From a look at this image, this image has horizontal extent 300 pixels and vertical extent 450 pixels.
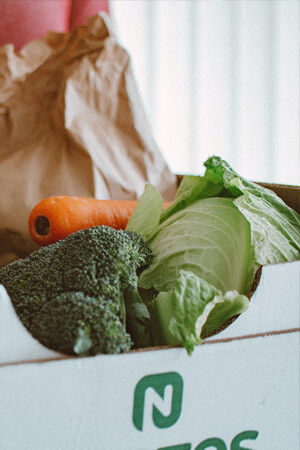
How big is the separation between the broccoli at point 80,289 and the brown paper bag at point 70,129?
46cm

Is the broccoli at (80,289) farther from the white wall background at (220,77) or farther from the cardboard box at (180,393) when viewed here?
the white wall background at (220,77)

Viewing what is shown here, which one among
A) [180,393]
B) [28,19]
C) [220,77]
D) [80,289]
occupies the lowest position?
[180,393]

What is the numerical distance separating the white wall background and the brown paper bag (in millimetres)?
819

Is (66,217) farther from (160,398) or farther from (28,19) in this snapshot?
(28,19)

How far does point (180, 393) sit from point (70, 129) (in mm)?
777

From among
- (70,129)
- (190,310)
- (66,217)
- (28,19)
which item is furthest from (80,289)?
(28,19)

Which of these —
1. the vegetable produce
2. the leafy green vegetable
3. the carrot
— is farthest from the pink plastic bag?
the leafy green vegetable

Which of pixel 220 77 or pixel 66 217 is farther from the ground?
pixel 220 77

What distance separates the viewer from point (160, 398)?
1.68 ft

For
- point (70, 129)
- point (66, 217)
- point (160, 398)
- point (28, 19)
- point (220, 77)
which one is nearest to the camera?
point (160, 398)

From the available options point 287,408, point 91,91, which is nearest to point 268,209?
point 287,408

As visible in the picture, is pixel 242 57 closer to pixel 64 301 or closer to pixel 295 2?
pixel 295 2

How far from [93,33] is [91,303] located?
0.94 metres

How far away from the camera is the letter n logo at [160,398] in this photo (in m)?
0.50
